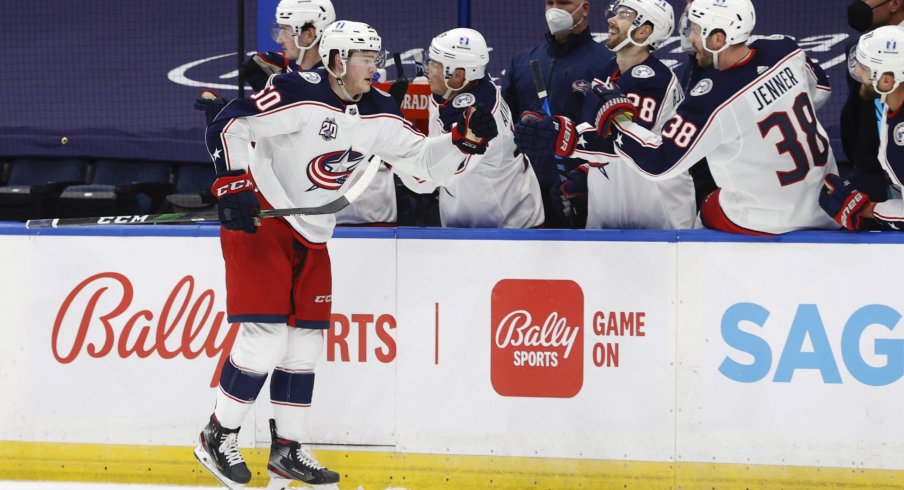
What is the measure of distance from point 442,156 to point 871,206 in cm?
138

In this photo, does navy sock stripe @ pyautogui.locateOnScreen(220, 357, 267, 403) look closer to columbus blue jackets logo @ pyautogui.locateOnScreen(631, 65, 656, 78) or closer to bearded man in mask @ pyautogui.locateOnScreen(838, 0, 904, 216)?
columbus blue jackets logo @ pyautogui.locateOnScreen(631, 65, 656, 78)

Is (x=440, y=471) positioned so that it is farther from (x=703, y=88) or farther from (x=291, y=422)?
(x=703, y=88)

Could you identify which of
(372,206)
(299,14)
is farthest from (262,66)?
(372,206)

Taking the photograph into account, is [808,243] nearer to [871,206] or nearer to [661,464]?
[871,206]

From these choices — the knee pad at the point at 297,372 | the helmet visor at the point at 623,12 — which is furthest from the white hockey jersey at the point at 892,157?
the knee pad at the point at 297,372

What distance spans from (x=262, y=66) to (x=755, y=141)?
75.3 inches

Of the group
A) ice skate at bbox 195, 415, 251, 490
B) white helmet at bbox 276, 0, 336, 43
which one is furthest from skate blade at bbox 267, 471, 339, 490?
white helmet at bbox 276, 0, 336, 43

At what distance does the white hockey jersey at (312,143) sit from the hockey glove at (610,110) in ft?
1.52

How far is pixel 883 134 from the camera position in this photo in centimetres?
367

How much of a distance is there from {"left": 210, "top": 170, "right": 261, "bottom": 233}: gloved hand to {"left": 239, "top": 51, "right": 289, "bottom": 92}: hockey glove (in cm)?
113

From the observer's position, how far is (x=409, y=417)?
13.2 feet

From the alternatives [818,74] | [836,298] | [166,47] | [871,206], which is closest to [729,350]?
[836,298]

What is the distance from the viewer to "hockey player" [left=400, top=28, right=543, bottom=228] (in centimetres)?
405

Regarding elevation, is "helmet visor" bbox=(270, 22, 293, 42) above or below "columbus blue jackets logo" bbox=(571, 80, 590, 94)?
above
